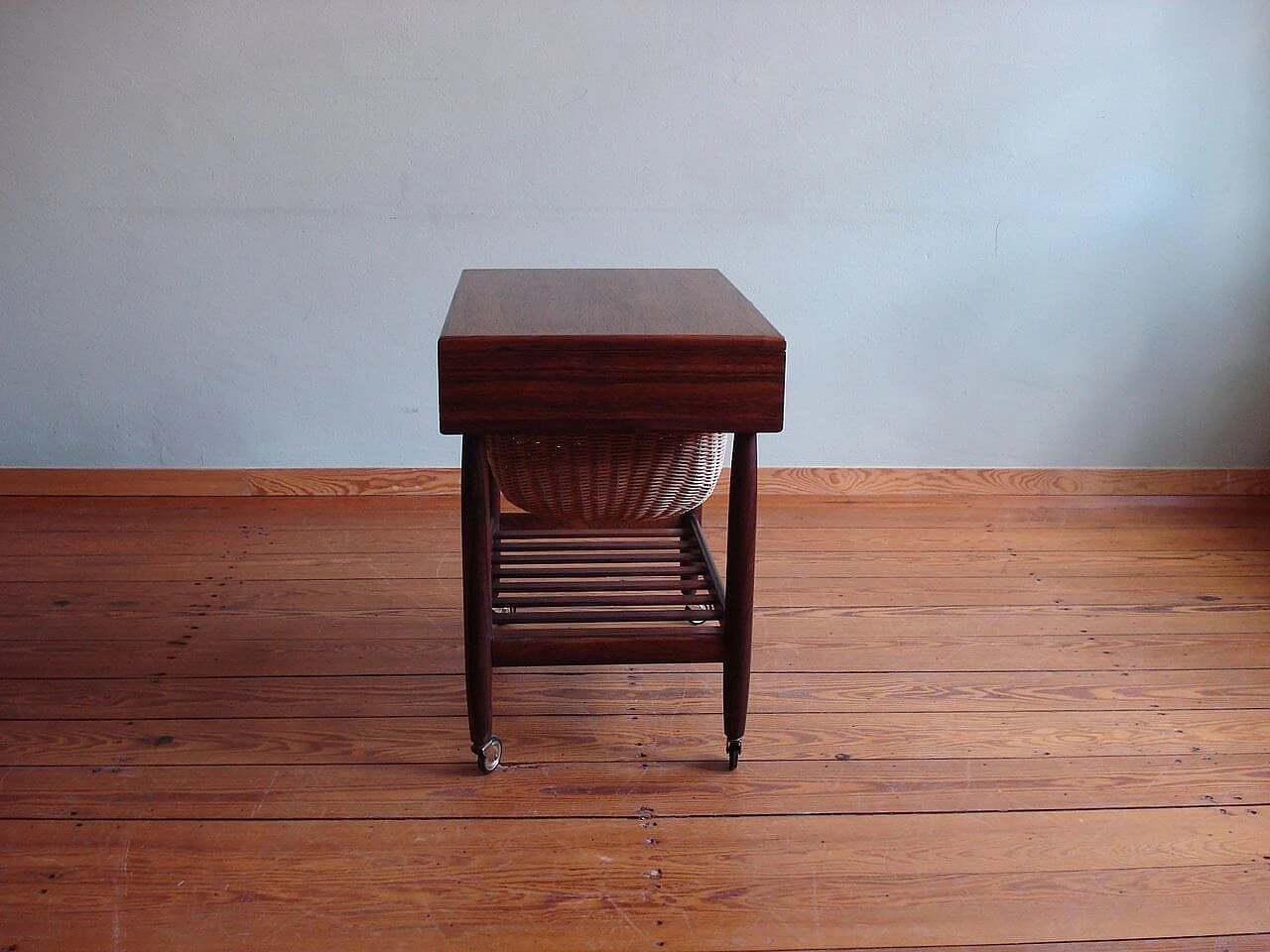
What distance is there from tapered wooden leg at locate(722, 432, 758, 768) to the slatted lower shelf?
0.11 feet

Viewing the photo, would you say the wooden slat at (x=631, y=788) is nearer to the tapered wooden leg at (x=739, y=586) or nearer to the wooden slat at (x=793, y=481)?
the tapered wooden leg at (x=739, y=586)

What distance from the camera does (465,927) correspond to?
57.1 inches

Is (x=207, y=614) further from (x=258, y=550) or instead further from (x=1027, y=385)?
(x=1027, y=385)

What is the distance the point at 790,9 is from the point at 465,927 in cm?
228

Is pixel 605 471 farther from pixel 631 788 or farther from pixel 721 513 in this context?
pixel 721 513

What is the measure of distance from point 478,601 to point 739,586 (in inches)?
15.2

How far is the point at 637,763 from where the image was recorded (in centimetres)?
184

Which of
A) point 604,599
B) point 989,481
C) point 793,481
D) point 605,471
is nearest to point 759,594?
point 604,599

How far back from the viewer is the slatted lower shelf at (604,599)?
1.79 metres

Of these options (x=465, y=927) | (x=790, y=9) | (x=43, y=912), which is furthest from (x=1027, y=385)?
(x=43, y=912)

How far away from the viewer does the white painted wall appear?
112 inches

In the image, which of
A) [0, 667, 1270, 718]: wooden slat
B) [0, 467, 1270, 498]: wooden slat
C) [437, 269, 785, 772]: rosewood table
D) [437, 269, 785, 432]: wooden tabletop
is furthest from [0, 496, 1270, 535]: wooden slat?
[437, 269, 785, 432]: wooden tabletop

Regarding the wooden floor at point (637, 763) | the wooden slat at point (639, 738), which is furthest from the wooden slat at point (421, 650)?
the wooden slat at point (639, 738)

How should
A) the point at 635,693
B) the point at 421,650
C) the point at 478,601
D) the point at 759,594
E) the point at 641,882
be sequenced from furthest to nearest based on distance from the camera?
the point at 759,594 < the point at 421,650 < the point at 635,693 < the point at 478,601 < the point at 641,882
